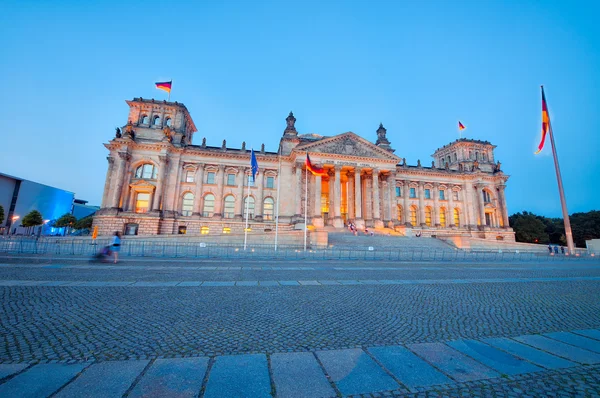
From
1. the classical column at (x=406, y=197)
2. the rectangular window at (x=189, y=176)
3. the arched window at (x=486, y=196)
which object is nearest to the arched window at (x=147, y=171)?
the rectangular window at (x=189, y=176)

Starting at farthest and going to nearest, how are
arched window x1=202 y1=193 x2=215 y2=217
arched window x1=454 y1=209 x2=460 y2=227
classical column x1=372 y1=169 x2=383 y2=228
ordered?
1. arched window x1=454 y1=209 x2=460 y2=227
2. arched window x1=202 y1=193 x2=215 y2=217
3. classical column x1=372 y1=169 x2=383 y2=228

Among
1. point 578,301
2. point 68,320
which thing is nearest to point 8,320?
point 68,320

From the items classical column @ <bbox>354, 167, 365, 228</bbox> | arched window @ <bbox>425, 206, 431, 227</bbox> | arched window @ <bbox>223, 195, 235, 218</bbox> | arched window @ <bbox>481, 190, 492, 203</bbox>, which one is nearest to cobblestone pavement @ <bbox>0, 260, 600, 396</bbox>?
classical column @ <bbox>354, 167, 365, 228</bbox>

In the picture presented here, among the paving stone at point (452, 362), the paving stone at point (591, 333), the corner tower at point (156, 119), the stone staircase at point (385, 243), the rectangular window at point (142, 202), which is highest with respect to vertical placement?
the corner tower at point (156, 119)

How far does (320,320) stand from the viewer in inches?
202

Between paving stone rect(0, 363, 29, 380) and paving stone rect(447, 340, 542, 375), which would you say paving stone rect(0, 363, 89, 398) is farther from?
paving stone rect(447, 340, 542, 375)

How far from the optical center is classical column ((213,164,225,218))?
142ft

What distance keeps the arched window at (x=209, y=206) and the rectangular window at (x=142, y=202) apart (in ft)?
27.6

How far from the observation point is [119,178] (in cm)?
3934

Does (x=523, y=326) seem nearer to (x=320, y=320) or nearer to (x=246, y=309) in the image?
(x=320, y=320)

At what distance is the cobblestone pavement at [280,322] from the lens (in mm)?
3188

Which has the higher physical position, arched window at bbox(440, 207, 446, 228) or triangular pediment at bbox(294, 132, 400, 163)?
triangular pediment at bbox(294, 132, 400, 163)

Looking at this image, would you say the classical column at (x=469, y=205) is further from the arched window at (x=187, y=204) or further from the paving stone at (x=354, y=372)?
the paving stone at (x=354, y=372)

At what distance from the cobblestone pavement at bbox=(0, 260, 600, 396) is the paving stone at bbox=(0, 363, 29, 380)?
45 millimetres
